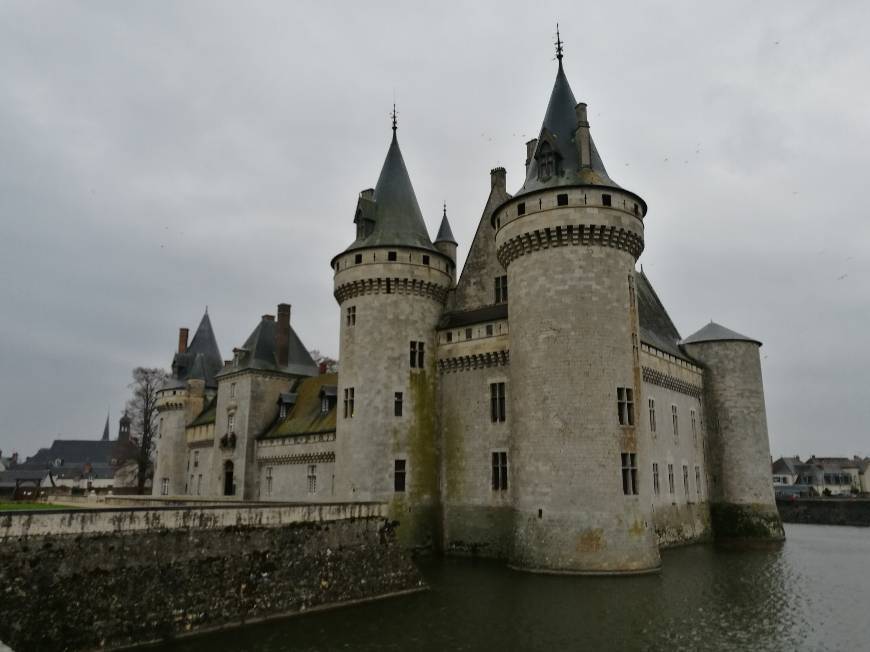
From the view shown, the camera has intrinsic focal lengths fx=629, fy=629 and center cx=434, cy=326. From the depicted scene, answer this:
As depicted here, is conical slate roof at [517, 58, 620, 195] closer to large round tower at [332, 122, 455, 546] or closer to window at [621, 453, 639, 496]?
large round tower at [332, 122, 455, 546]

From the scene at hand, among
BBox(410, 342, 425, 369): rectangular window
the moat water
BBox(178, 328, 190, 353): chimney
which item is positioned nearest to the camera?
the moat water

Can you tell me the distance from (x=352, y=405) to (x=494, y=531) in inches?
329

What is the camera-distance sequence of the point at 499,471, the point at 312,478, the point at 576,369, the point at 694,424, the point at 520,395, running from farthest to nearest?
the point at 694,424 → the point at 312,478 → the point at 499,471 → the point at 520,395 → the point at 576,369

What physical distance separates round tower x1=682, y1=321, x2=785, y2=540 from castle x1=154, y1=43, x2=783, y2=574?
3.7 inches

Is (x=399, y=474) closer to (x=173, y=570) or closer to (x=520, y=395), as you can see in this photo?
(x=520, y=395)

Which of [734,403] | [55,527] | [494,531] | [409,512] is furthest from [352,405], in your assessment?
[734,403]

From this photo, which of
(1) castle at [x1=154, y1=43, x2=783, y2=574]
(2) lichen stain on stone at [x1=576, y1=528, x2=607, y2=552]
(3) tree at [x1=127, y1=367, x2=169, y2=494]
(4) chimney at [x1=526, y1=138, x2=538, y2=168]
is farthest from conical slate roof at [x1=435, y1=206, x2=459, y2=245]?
(3) tree at [x1=127, y1=367, x2=169, y2=494]

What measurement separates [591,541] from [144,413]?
45.6 meters

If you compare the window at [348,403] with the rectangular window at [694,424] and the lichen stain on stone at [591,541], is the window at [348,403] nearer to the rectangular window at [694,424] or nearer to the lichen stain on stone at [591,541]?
the lichen stain on stone at [591,541]

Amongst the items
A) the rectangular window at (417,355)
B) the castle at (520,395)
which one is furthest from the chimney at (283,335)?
the rectangular window at (417,355)

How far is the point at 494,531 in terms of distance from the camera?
2686 cm

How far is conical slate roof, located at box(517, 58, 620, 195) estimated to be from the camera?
967 inches

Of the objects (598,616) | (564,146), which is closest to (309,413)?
(564,146)

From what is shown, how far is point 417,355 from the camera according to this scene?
29438 mm
